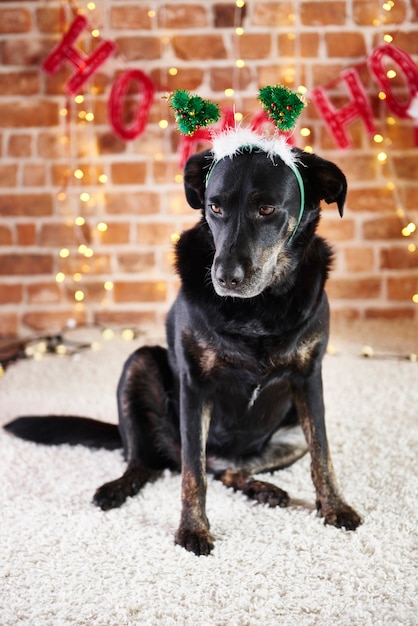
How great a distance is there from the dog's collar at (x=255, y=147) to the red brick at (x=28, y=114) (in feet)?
6.94

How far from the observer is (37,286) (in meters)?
3.59

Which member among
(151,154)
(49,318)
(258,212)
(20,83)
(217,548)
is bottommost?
(217,548)

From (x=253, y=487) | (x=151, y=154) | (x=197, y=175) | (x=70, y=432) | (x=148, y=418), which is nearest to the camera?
(x=197, y=175)

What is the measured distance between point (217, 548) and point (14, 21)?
2785 millimetres

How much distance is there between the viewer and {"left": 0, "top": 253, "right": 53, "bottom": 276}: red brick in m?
3.57

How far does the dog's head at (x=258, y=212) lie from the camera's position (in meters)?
1.49

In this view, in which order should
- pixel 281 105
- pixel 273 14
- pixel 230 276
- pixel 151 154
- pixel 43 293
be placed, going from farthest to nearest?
pixel 43 293 → pixel 151 154 → pixel 273 14 → pixel 281 105 → pixel 230 276

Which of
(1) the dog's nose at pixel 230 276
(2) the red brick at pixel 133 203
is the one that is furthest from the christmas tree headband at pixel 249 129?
(2) the red brick at pixel 133 203

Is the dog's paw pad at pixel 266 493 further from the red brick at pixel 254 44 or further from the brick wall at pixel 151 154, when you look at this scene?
the red brick at pixel 254 44

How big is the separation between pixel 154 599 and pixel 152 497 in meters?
0.48

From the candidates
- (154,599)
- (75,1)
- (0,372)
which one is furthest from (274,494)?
(75,1)

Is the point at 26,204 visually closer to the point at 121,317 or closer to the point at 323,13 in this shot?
the point at 121,317

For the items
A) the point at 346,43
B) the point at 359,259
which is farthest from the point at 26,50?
the point at 359,259

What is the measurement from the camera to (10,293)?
11.8 feet
